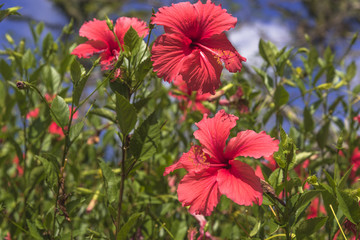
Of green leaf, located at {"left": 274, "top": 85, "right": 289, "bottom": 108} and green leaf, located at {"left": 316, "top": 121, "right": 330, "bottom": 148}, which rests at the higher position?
green leaf, located at {"left": 274, "top": 85, "right": 289, "bottom": 108}

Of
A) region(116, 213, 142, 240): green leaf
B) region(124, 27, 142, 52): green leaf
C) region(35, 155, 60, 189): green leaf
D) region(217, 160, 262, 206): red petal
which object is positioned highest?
region(124, 27, 142, 52): green leaf

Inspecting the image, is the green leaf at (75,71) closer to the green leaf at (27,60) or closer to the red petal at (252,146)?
the red petal at (252,146)

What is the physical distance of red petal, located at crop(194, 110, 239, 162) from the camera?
0.71 metres

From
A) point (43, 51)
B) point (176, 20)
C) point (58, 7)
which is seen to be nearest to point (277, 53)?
point (176, 20)

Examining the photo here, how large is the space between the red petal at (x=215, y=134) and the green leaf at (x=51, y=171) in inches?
12.0

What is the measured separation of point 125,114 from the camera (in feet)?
2.24

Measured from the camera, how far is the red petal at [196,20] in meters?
0.71

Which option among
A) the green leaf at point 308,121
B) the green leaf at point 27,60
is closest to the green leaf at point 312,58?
the green leaf at point 308,121

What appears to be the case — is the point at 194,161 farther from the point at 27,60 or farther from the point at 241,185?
the point at 27,60

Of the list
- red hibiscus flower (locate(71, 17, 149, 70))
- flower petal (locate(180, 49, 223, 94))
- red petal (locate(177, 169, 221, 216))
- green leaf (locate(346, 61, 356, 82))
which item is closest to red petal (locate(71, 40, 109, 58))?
red hibiscus flower (locate(71, 17, 149, 70))

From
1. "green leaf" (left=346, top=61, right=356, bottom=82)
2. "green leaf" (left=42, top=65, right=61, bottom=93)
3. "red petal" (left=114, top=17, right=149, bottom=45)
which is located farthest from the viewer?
"green leaf" (left=346, top=61, right=356, bottom=82)

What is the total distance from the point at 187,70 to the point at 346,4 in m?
8.86

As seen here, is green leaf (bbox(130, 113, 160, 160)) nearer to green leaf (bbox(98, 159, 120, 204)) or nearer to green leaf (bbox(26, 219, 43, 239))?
green leaf (bbox(98, 159, 120, 204))

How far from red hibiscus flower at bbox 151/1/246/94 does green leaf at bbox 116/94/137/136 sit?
3.6 inches
